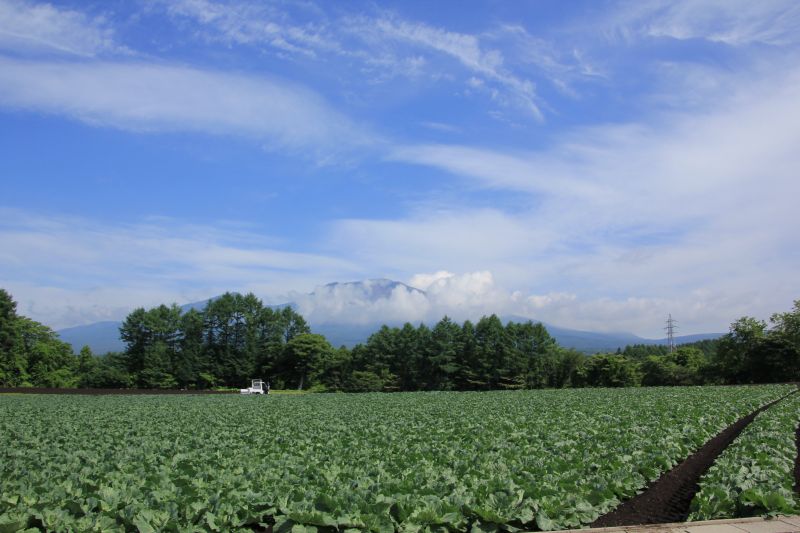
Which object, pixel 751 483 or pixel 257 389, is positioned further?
pixel 257 389

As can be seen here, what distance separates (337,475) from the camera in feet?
31.5

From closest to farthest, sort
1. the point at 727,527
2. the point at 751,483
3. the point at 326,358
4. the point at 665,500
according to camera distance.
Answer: the point at 727,527, the point at 751,483, the point at 665,500, the point at 326,358

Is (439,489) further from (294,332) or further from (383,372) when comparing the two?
(294,332)

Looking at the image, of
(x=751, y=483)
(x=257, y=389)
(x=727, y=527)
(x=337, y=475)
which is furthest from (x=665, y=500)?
(x=257, y=389)

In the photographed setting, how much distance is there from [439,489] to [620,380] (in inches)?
3074

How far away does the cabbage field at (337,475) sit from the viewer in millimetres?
7160

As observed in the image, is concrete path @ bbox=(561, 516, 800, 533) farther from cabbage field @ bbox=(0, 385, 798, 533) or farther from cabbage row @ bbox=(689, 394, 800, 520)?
cabbage field @ bbox=(0, 385, 798, 533)

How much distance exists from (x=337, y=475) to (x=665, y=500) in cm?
613

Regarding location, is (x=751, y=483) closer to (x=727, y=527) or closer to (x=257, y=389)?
(x=727, y=527)

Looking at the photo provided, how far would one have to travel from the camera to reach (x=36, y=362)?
76688 mm

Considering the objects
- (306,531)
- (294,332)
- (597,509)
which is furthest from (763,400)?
(294,332)

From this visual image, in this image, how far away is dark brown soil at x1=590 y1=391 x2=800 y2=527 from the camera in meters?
8.68

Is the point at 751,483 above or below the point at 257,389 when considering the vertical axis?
above

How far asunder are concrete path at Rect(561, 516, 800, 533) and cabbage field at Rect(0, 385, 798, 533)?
134cm
